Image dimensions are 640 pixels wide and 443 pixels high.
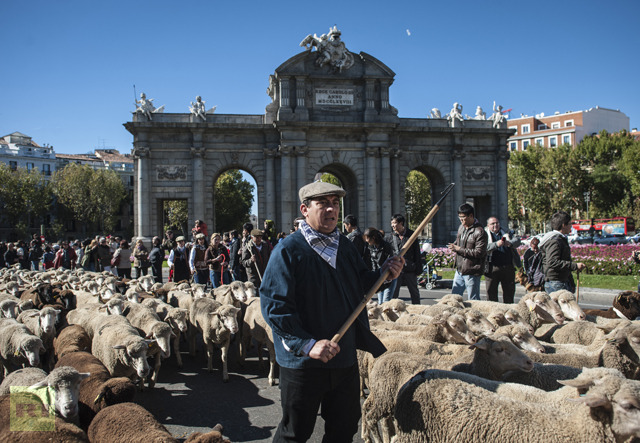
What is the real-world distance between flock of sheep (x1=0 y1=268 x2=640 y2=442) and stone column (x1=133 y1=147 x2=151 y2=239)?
20.5 m

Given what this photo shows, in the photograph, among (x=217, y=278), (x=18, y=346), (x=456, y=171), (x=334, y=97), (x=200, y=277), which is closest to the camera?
(x=18, y=346)

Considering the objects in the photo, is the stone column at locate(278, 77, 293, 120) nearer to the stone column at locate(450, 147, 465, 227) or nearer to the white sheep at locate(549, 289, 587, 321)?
the stone column at locate(450, 147, 465, 227)

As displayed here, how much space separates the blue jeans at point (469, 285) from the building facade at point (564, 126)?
76.0m

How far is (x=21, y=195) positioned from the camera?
64375mm

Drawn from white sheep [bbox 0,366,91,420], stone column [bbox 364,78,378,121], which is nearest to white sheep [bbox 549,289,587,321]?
white sheep [bbox 0,366,91,420]

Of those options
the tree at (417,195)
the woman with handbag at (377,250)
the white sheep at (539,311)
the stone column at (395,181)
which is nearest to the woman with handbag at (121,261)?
the woman with handbag at (377,250)

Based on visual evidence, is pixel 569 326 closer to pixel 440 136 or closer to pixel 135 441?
pixel 135 441

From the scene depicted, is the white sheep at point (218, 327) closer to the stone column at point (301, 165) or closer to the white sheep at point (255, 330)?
the white sheep at point (255, 330)

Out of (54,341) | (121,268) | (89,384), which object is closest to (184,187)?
(121,268)

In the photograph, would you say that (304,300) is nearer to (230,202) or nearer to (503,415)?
(503,415)

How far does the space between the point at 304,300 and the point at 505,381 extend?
7.57 ft

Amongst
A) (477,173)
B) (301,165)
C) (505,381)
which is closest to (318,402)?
(505,381)

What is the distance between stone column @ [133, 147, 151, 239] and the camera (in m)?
28.8

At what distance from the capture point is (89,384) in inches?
188
